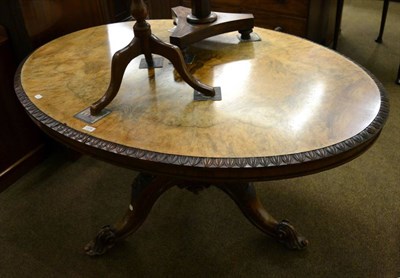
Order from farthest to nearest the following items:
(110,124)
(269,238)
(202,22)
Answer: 1. (269,238)
2. (202,22)
3. (110,124)

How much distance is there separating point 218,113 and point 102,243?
672 millimetres

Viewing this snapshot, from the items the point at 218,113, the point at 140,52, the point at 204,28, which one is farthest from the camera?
the point at 204,28

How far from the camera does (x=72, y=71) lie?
1.17 metres

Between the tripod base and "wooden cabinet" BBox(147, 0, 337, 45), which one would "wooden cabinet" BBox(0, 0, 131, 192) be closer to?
the tripod base

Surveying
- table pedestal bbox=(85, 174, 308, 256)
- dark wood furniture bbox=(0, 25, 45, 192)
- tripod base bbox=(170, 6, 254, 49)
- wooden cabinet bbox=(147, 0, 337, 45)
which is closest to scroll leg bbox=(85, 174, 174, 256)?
table pedestal bbox=(85, 174, 308, 256)

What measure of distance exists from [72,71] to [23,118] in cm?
63

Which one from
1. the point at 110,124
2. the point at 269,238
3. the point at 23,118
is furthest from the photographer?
the point at 23,118

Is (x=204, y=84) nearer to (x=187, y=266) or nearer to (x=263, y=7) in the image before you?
(x=187, y=266)

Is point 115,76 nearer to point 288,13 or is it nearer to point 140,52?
point 140,52

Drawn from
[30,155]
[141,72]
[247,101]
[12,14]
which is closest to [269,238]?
[247,101]

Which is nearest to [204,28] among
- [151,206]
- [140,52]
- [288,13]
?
[140,52]

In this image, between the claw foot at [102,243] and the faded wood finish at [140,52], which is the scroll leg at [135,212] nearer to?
the claw foot at [102,243]

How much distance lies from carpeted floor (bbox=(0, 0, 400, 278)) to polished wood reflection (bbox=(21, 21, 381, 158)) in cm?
59

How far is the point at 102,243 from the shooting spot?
1353 millimetres
